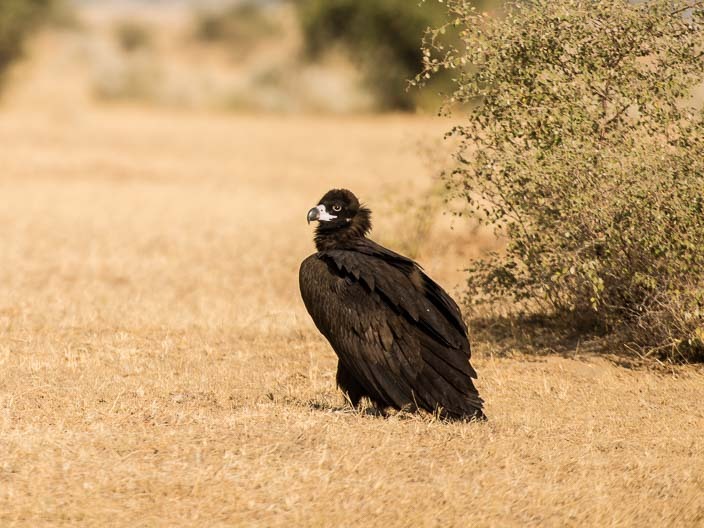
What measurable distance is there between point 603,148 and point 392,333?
2.76m

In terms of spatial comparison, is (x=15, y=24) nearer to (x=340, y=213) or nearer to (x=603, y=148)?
(x=603, y=148)

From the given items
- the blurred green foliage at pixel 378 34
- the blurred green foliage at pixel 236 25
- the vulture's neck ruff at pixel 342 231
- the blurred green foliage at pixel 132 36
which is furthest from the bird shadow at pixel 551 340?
the blurred green foliage at pixel 236 25

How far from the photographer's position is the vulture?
6.59 metres

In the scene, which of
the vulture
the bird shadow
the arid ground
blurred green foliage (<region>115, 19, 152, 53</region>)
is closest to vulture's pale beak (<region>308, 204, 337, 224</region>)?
the vulture

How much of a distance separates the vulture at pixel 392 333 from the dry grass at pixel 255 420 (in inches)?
6.7

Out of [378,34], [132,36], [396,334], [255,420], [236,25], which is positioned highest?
[236,25]

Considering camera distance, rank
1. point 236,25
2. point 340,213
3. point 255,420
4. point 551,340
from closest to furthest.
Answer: point 255,420
point 340,213
point 551,340
point 236,25

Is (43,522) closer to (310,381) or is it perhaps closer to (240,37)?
(310,381)

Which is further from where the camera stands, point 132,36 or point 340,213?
point 132,36

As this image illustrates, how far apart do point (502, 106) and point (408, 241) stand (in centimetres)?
540

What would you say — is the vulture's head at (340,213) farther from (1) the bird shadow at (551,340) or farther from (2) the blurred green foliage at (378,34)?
(2) the blurred green foliage at (378,34)

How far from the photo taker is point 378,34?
35.6 m

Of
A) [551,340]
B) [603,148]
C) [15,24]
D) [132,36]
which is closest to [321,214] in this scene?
[603,148]

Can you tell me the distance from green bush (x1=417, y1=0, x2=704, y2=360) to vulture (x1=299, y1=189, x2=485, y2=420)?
158cm
